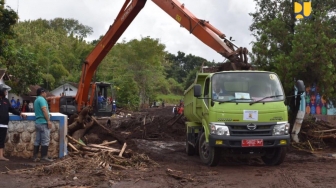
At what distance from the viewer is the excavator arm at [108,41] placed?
17625mm

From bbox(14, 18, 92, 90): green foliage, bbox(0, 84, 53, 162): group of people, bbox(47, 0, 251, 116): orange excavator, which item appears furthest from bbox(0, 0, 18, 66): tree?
bbox(14, 18, 92, 90): green foliage

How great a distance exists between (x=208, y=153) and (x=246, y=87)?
6.33 feet

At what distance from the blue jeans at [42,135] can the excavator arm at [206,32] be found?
5.92m

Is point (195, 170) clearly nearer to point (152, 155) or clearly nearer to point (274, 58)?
point (152, 155)

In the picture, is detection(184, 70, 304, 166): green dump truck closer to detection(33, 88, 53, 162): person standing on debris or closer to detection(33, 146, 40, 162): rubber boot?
detection(33, 88, 53, 162): person standing on debris

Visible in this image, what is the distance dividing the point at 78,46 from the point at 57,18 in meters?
24.1

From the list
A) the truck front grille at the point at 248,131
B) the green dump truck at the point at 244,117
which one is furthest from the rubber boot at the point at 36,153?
the truck front grille at the point at 248,131

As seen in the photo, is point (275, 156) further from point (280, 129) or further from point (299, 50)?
point (299, 50)

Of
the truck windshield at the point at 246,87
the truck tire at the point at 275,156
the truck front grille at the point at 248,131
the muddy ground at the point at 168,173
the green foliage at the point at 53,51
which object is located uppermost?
the green foliage at the point at 53,51

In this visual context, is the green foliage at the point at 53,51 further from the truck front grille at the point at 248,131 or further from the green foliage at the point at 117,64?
the truck front grille at the point at 248,131

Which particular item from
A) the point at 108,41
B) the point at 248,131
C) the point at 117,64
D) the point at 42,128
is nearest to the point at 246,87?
the point at 248,131

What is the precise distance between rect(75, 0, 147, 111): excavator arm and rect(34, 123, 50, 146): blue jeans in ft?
26.7

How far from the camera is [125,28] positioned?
1869 cm

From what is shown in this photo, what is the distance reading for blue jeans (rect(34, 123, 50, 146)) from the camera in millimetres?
10469
